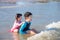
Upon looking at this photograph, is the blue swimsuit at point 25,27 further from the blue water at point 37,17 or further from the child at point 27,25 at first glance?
the blue water at point 37,17

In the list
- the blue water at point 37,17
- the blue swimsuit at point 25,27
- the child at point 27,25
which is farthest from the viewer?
the blue water at point 37,17

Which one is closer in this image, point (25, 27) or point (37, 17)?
point (25, 27)

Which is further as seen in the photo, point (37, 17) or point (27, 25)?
point (37, 17)

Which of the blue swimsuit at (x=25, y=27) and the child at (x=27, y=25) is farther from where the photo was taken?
the blue swimsuit at (x=25, y=27)

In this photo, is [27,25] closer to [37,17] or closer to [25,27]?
[25,27]

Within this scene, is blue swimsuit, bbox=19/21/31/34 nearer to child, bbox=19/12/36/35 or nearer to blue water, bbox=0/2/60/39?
child, bbox=19/12/36/35

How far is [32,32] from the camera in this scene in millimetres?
11195

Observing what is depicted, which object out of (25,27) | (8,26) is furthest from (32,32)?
(8,26)

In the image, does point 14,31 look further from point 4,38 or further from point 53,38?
point 53,38

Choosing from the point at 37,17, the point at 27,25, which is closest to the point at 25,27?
the point at 27,25

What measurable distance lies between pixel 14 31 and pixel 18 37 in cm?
116

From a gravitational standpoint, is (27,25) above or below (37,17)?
above

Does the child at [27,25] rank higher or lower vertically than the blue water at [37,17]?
higher

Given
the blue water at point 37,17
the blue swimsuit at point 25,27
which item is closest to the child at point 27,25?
the blue swimsuit at point 25,27
